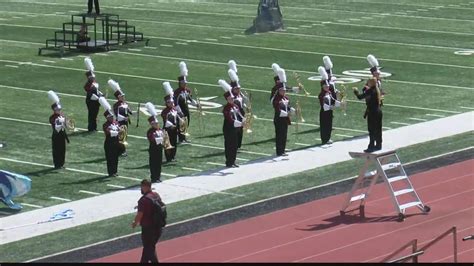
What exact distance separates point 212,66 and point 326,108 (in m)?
9.49

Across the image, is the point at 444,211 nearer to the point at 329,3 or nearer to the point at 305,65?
the point at 305,65

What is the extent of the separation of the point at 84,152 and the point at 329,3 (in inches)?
963

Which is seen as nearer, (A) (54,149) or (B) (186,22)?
(A) (54,149)

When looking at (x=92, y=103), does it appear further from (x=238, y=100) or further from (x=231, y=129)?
(x=231, y=129)

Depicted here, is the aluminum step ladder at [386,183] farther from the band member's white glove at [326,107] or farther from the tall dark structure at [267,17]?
the tall dark structure at [267,17]

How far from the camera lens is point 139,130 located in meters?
27.7

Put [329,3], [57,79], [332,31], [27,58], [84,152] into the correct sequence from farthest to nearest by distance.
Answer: [329,3], [332,31], [27,58], [57,79], [84,152]

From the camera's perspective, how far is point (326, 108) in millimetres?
26438

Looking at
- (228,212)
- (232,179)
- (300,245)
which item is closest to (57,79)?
(232,179)

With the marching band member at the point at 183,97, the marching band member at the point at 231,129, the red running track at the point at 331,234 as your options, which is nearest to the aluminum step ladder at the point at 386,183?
the red running track at the point at 331,234

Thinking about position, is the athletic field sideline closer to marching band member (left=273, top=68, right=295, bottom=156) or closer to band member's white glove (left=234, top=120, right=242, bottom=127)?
marching band member (left=273, top=68, right=295, bottom=156)

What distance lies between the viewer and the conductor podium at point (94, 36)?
38.3 m

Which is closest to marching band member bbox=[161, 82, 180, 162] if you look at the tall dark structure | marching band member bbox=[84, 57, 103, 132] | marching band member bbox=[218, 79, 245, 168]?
marching band member bbox=[218, 79, 245, 168]

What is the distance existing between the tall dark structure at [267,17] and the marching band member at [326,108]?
1506 centimetres
